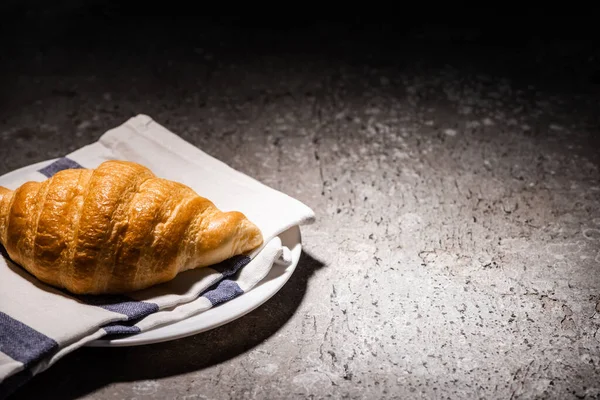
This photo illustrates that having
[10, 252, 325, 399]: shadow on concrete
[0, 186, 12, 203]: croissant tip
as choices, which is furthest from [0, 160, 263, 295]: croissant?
[10, 252, 325, 399]: shadow on concrete

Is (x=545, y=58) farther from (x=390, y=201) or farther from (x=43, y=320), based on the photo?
(x=43, y=320)

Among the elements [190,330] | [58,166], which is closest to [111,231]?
[190,330]

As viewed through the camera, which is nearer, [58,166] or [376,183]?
[58,166]

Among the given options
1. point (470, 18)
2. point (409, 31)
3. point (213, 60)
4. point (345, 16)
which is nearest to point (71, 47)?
point (213, 60)

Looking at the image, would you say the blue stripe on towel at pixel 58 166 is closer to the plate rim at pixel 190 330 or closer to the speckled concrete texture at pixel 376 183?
the speckled concrete texture at pixel 376 183

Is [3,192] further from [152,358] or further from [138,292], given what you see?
[152,358]

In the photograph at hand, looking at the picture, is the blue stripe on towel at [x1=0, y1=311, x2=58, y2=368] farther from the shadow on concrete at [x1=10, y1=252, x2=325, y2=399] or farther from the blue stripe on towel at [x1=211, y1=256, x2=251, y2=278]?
the blue stripe on towel at [x1=211, y1=256, x2=251, y2=278]
